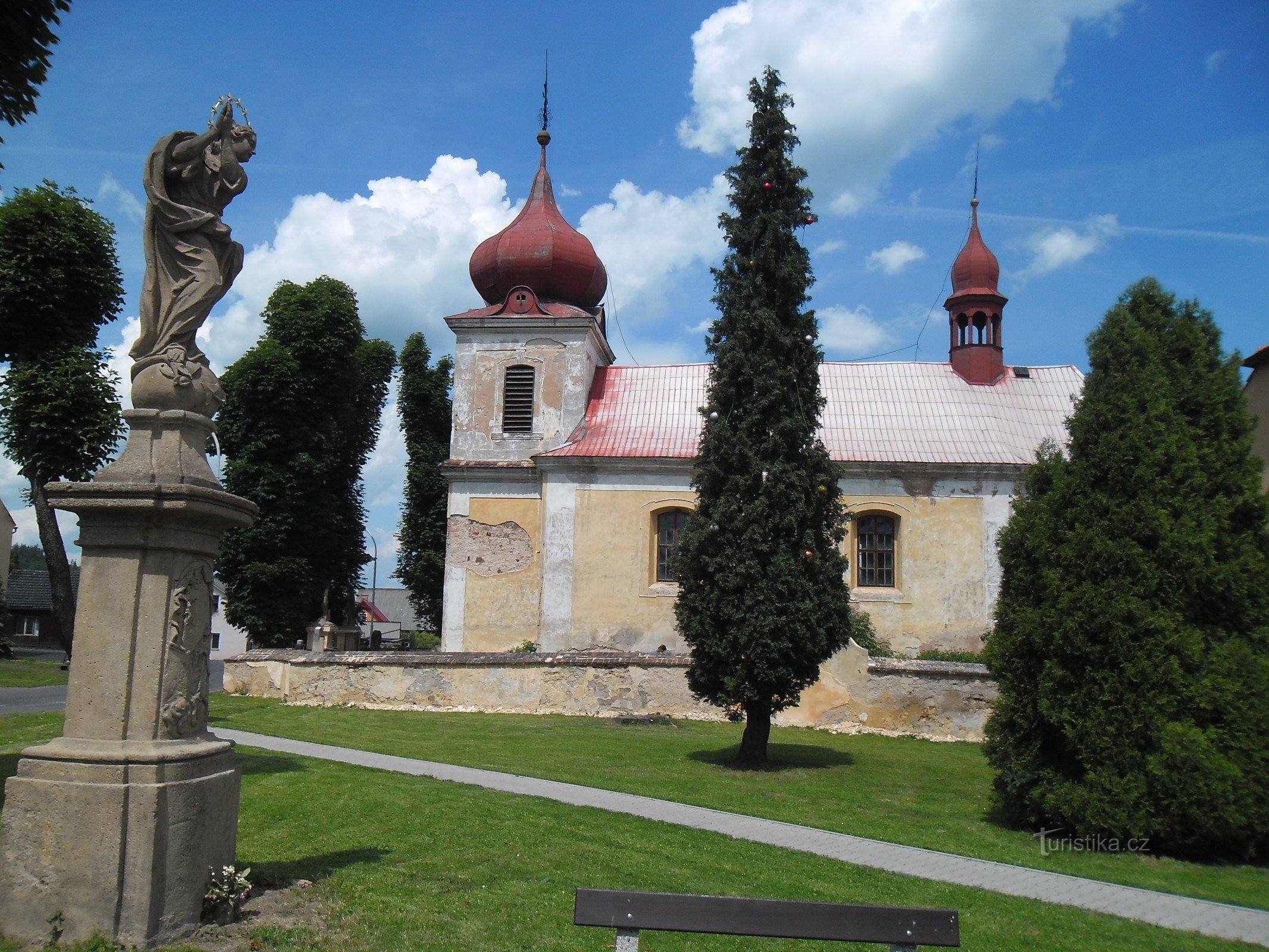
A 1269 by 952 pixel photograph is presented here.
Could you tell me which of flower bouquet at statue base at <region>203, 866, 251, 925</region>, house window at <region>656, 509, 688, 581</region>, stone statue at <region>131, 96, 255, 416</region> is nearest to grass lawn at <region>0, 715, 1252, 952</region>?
flower bouquet at statue base at <region>203, 866, 251, 925</region>

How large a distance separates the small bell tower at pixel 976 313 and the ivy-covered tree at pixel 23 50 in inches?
1010

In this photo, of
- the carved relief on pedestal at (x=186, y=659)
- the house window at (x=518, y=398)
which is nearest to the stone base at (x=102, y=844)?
the carved relief on pedestal at (x=186, y=659)

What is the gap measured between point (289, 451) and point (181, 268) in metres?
26.1

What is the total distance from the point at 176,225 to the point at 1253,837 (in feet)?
33.4

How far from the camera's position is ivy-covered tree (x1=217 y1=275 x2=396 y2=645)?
1188 inches

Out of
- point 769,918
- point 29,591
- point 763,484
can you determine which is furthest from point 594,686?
point 29,591

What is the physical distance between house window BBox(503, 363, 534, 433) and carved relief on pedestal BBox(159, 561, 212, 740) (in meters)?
22.7

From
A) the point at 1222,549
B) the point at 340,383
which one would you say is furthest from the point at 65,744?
the point at 340,383

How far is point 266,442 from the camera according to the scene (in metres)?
30.7

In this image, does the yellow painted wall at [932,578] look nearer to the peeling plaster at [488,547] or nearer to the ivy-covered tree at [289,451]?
the peeling plaster at [488,547]

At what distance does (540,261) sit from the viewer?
29.1m

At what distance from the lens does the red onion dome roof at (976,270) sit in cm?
3111

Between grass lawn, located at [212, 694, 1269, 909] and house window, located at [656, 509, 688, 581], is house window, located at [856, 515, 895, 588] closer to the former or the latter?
house window, located at [656, 509, 688, 581]

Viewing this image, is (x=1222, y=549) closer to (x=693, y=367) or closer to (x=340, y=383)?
(x=693, y=367)
